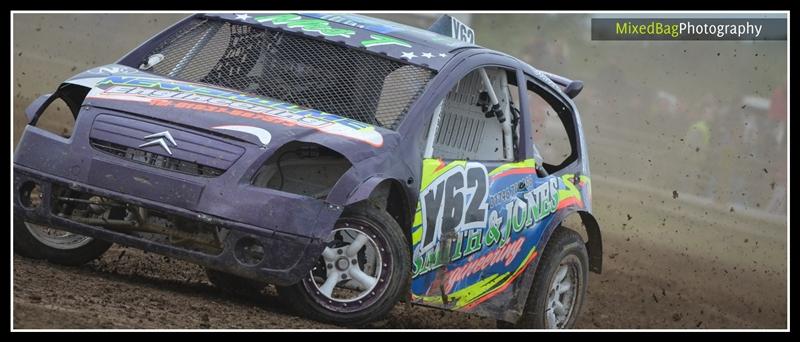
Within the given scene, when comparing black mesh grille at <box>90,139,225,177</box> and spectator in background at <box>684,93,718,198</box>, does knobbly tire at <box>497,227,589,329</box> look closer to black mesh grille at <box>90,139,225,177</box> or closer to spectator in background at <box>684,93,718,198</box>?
black mesh grille at <box>90,139,225,177</box>

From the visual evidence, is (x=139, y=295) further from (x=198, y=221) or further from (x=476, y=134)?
(x=476, y=134)

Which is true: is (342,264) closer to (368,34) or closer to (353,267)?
(353,267)

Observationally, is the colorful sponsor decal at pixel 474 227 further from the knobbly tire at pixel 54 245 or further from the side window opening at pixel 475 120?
the knobbly tire at pixel 54 245

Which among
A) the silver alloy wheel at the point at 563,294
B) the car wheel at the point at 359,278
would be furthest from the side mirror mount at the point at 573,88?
the car wheel at the point at 359,278

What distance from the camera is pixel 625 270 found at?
41.1 ft

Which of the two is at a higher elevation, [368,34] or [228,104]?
[368,34]

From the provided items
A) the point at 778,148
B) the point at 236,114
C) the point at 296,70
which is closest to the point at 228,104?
the point at 236,114

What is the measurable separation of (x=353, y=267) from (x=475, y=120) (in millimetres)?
1741

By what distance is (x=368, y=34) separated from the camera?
746 cm

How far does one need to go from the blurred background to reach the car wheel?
449 centimetres

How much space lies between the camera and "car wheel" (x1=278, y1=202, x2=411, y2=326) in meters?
6.48

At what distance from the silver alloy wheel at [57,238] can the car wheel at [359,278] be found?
1.35 meters

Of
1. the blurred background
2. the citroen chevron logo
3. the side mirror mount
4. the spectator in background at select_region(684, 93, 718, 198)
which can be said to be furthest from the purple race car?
the spectator in background at select_region(684, 93, 718, 198)
